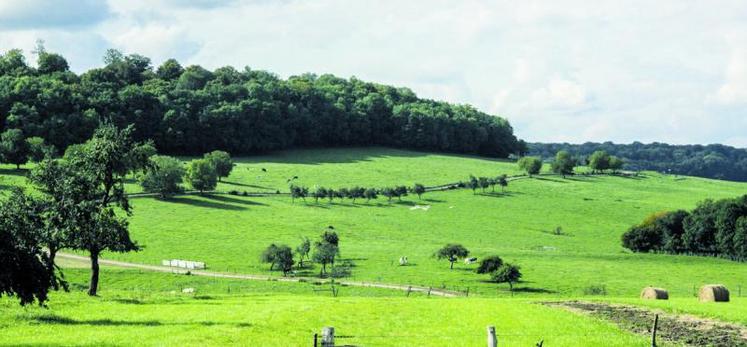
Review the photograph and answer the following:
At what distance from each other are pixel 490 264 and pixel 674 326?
5359 centimetres

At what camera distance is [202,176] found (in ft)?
498

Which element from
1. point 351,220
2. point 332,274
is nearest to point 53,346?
point 332,274

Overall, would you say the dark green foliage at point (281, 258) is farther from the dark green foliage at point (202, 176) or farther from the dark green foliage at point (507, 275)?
the dark green foliage at point (202, 176)

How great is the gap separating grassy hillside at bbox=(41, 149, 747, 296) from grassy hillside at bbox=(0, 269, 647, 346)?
127 ft

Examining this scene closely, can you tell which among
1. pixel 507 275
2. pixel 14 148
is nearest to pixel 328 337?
pixel 507 275

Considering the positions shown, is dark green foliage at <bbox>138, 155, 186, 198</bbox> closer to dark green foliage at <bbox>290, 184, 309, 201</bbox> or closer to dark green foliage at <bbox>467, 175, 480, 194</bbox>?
dark green foliage at <bbox>290, 184, 309, 201</bbox>

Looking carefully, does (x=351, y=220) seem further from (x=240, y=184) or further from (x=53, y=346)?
(x=53, y=346)

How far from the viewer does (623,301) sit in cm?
5784

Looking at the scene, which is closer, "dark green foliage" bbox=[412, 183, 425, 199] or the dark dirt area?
the dark dirt area

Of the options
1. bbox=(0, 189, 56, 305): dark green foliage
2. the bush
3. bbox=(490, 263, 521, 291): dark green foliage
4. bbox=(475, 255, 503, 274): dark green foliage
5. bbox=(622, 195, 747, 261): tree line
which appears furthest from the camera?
bbox=(622, 195, 747, 261): tree line

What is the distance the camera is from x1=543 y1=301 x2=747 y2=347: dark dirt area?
131ft

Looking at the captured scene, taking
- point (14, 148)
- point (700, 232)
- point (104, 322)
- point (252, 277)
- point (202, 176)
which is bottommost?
point (252, 277)

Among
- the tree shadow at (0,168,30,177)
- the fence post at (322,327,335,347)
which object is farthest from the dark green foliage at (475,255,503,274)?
the tree shadow at (0,168,30,177)

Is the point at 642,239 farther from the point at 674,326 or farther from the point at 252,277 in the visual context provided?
the point at 674,326
